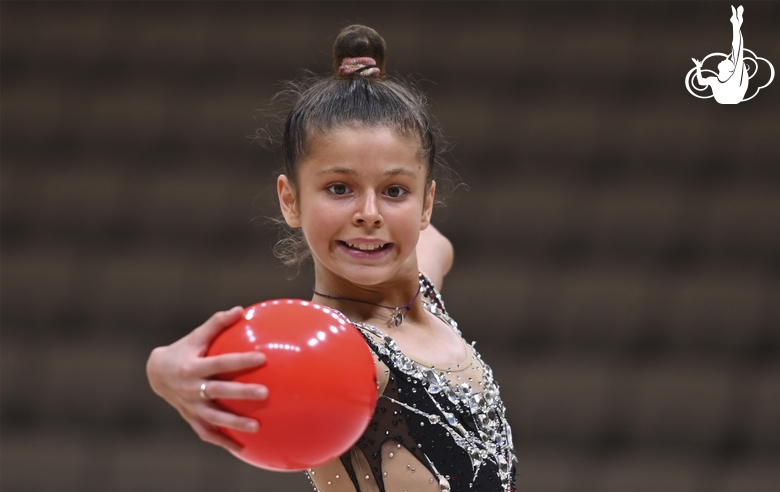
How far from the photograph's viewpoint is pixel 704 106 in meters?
3.57

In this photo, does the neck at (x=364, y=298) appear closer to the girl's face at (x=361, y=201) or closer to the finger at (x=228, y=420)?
the girl's face at (x=361, y=201)

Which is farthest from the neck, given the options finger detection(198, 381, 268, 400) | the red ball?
finger detection(198, 381, 268, 400)

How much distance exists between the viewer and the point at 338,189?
116 cm

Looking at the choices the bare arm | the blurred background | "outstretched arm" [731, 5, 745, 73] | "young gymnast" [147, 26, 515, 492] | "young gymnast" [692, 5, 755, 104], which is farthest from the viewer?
the blurred background

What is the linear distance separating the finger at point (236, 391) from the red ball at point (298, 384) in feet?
0.04

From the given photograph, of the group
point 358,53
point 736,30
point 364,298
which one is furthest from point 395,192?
point 736,30

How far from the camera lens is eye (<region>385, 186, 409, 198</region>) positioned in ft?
3.86

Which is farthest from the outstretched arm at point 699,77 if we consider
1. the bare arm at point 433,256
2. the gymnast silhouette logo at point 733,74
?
the bare arm at point 433,256

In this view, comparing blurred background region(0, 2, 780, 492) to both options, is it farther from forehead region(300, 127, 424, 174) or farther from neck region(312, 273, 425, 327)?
forehead region(300, 127, 424, 174)

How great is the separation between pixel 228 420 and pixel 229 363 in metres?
0.06

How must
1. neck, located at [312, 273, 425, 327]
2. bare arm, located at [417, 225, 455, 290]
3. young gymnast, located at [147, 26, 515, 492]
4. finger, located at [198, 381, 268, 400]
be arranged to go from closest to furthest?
finger, located at [198, 381, 268, 400] < young gymnast, located at [147, 26, 515, 492] < neck, located at [312, 273, 425, 327] < bare arm, located at [417, 225, 455, 290]

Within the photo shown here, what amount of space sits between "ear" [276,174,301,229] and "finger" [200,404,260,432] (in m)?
0.43

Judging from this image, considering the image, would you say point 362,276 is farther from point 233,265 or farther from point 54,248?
point 54,248

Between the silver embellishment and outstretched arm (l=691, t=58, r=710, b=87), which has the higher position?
outstretched arm (l=691, t=58, r=710, b=87)
